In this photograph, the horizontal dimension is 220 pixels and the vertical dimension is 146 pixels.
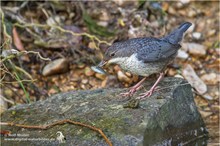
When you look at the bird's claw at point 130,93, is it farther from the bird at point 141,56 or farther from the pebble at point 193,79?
the pebble at point 193,79

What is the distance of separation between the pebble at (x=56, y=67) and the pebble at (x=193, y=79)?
5.37ft

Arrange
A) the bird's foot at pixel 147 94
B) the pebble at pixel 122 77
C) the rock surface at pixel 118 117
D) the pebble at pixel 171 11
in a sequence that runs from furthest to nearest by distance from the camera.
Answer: the pebble at pixel 171 11 < the pebble at pixel 122 77 < the bird's foot at pixel 147 94 < the rock surface at pixel 118 117

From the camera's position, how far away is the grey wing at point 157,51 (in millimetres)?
5793

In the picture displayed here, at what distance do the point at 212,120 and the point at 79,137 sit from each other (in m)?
2.35

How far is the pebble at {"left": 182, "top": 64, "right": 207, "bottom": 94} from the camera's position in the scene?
742 cm

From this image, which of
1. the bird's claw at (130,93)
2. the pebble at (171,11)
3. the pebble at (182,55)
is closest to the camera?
the bird's claw at (130,93)

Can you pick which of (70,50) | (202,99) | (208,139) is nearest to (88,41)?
(70,50)

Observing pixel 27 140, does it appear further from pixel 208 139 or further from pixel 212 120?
pixel 212 120

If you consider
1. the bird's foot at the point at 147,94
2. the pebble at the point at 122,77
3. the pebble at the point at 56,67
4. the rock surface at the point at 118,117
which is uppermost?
the bird's foot at the point at 147,94

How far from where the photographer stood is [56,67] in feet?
24.6

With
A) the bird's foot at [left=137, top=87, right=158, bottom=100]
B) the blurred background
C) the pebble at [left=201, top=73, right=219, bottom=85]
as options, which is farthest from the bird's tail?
the pebble at [left=201, top=73, right=219, bottom=85]

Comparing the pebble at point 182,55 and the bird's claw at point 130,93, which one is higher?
Result: the bird's claw at point 130,93

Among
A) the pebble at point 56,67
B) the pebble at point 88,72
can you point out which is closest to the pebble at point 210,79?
the pebble at point 88,72

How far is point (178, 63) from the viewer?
306 inches
